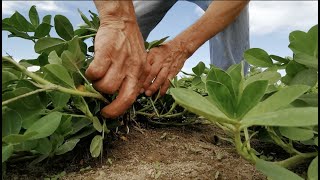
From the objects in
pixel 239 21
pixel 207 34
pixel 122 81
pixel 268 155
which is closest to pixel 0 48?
pixel 122 81

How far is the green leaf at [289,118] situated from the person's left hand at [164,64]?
61cm

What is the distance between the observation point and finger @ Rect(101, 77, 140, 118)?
0.91 metres

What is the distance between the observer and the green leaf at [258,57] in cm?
96

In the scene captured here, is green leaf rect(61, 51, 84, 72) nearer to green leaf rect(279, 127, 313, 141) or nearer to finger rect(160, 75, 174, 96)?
finger rect(160, 75, 174, 96)

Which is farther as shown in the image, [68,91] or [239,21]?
[239,21]

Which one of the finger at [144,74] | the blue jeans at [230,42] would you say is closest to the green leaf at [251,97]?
the finger at [144,74]

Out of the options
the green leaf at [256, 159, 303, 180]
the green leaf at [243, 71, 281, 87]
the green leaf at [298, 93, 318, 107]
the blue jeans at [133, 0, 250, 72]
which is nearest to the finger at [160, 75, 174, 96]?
the green leaf at [243, 71, 281, 87]

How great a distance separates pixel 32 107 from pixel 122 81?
0.33 m

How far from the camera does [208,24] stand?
55.4 inches

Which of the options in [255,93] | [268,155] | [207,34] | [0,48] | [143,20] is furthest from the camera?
[143,20]

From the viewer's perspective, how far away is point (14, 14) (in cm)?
109

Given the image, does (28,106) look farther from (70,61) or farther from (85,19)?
(85,19)

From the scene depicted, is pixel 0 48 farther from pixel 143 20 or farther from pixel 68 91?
pixel 143 20

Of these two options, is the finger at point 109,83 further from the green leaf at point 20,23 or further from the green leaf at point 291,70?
the green leaf at point 291,70
